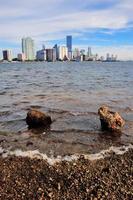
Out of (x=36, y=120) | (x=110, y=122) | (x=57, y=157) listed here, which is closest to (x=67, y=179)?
(x=57, y=157)

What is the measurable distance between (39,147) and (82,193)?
4.73m

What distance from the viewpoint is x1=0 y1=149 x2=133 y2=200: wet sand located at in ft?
28.7

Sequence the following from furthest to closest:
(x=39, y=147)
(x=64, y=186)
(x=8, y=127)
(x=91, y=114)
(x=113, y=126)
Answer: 1. (x=91, y=114)
2. (x=8, y=127)
3. (x=113, y=126)
4. (x=39, y=147)
5. (x=64, y=186)

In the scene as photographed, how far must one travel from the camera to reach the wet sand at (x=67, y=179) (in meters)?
8.73

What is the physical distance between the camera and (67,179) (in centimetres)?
955

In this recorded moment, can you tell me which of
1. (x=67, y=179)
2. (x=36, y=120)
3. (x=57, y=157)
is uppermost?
(x=36, y=120)

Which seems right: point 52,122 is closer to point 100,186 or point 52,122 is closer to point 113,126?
point 113,126

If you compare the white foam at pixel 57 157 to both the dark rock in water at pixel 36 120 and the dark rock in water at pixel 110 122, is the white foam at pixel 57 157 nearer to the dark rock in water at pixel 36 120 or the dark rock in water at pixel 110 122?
the dark rock in water at pixel 110 122

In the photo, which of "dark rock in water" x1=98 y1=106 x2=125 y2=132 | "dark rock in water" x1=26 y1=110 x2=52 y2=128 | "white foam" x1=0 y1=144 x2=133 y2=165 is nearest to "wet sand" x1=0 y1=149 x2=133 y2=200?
"white foam" x1=0 y1=144 x2=133 y2=165

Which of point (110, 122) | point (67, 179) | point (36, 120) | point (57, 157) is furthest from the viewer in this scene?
point (36, 120)

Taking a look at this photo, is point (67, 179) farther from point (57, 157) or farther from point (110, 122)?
point (110, 122)

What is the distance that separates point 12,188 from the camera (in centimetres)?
909

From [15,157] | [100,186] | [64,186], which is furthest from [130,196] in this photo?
[15,157]

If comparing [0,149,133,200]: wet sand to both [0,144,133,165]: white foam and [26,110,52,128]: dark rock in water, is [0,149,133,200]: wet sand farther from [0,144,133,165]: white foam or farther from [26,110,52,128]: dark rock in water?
[26,110,52,128]: dark rock in water
